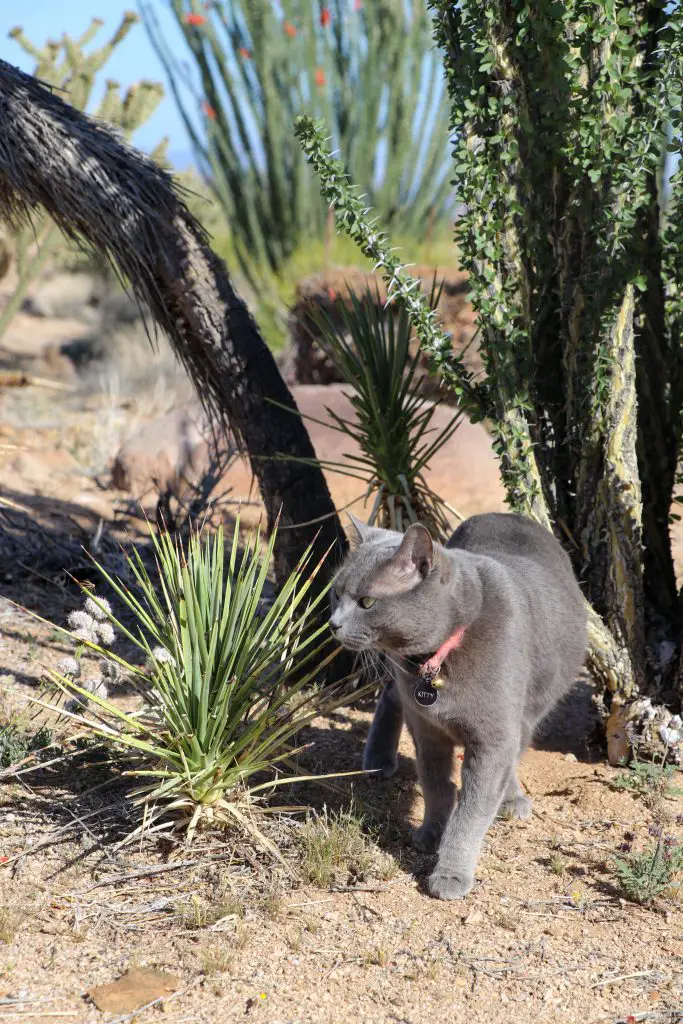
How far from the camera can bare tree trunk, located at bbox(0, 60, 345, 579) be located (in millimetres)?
4492

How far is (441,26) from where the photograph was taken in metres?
4.06

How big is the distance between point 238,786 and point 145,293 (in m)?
2.24

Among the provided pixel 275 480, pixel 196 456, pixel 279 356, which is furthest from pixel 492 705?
pixel 279 356

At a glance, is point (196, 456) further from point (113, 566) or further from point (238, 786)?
point (238, 786)

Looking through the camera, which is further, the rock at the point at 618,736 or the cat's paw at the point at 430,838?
the rock at the point at 618,736

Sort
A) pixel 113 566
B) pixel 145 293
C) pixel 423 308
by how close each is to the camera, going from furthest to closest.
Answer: pixel 113 566, pixel 145 293, pixel 423 308

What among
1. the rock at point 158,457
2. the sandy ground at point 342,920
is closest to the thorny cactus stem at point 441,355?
the sandy ground at point 342,920

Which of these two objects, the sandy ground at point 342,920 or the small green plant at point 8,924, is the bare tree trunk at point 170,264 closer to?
the sandy ground at point 342,920

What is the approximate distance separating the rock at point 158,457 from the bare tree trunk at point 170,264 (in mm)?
2937

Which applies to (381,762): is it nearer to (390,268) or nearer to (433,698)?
(433,698)

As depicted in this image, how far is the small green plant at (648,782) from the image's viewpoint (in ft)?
13.8

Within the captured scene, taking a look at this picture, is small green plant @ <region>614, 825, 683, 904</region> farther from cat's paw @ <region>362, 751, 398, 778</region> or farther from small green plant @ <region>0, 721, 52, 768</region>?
small green plant @ <region>0, 721, 52, 768</region>

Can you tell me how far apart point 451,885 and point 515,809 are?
0.73 metres

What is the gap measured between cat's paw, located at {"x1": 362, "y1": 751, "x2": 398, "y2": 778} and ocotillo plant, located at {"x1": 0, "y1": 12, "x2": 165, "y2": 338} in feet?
24.2
